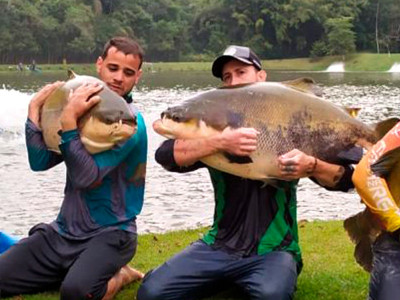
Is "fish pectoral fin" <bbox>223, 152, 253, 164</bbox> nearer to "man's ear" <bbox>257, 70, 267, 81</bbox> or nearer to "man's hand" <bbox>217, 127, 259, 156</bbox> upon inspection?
"man's hand" <bbox>217, 127, 259, 156</bbox>

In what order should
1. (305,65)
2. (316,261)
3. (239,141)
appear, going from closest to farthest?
(239,141) → (316,261) → (305,65)

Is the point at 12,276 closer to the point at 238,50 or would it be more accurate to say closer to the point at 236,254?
the point at 236,254

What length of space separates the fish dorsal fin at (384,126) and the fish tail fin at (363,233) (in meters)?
0.47

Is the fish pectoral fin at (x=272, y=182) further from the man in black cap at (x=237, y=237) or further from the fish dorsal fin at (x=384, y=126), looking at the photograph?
the fish dorsal fin at (x=384, y=126)

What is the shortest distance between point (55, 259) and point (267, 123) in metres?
1.90

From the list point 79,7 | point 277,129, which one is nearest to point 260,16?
point 79,7

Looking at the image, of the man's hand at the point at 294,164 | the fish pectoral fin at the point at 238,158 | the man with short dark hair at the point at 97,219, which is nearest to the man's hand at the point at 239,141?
the fish pectoral fin at the point at 238,158

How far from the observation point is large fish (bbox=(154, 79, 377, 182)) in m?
3.80

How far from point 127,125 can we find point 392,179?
5.40ft

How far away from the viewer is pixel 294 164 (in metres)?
3.79

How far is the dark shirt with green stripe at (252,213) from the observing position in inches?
169

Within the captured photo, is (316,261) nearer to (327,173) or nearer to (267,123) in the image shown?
(327,173)

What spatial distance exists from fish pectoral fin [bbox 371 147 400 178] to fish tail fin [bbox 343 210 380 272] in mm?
388

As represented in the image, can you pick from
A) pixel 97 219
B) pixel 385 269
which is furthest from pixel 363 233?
pixel 97 219
